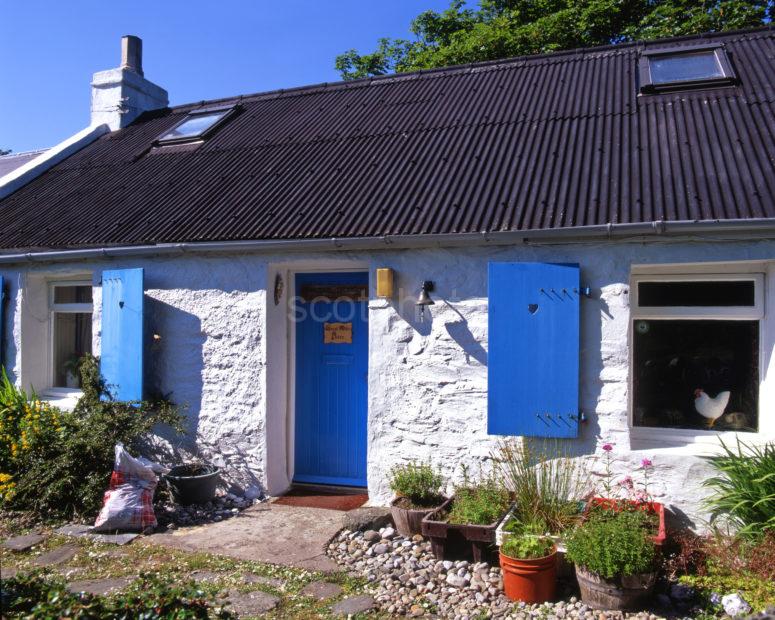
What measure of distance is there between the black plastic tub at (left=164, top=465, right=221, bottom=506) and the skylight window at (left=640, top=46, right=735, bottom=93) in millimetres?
6115

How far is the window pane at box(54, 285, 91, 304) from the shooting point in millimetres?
7809

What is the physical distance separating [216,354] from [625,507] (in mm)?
4069

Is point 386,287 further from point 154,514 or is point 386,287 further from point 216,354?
point 154,514

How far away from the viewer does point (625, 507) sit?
4.68m

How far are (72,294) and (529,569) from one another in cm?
635

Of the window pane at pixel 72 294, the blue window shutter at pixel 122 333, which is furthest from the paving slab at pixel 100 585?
the window pane at pixel 72 294

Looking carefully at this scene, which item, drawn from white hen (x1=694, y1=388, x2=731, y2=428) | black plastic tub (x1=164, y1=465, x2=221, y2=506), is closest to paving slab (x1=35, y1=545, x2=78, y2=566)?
black plastic tub (x1=164, y1=465, x2=221, y2=506)

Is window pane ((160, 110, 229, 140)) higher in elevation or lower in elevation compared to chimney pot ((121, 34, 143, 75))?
lower

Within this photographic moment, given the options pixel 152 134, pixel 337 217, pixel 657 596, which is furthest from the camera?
pixel 152 134

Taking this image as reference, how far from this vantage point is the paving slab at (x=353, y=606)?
4.07m

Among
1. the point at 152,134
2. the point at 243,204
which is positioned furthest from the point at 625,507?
the point at 152,134

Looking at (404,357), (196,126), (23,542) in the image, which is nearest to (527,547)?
(404,357)

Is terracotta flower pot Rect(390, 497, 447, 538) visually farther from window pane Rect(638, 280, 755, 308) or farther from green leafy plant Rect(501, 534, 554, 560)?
window pane Rect(638, 280, 755, 308)

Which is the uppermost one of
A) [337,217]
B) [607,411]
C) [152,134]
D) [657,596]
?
[152,134]
